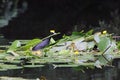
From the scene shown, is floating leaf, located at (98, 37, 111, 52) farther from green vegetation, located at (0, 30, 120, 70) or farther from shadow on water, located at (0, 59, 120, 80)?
shadow on water, located at (0, 59, 120, 80)

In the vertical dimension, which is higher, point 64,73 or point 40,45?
point 40,45

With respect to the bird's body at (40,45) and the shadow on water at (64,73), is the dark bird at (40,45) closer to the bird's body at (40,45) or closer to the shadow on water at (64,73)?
the bird's body at (40,45)

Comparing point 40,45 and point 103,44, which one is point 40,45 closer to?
point 40,45

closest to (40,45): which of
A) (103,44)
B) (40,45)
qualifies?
(40,45)

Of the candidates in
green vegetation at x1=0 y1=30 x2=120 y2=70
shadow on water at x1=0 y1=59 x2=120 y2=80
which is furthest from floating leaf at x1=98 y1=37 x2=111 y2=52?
shadow on water at x1=0 y1=59 x2=120 y2=80

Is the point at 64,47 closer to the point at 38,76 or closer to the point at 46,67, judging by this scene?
the point at 46,67

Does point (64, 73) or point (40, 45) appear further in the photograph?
point (40, 45)

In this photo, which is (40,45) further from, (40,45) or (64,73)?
(64,73)

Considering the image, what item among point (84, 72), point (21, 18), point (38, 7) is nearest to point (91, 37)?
point (84, 72)

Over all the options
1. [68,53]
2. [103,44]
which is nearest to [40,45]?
[68,53]
